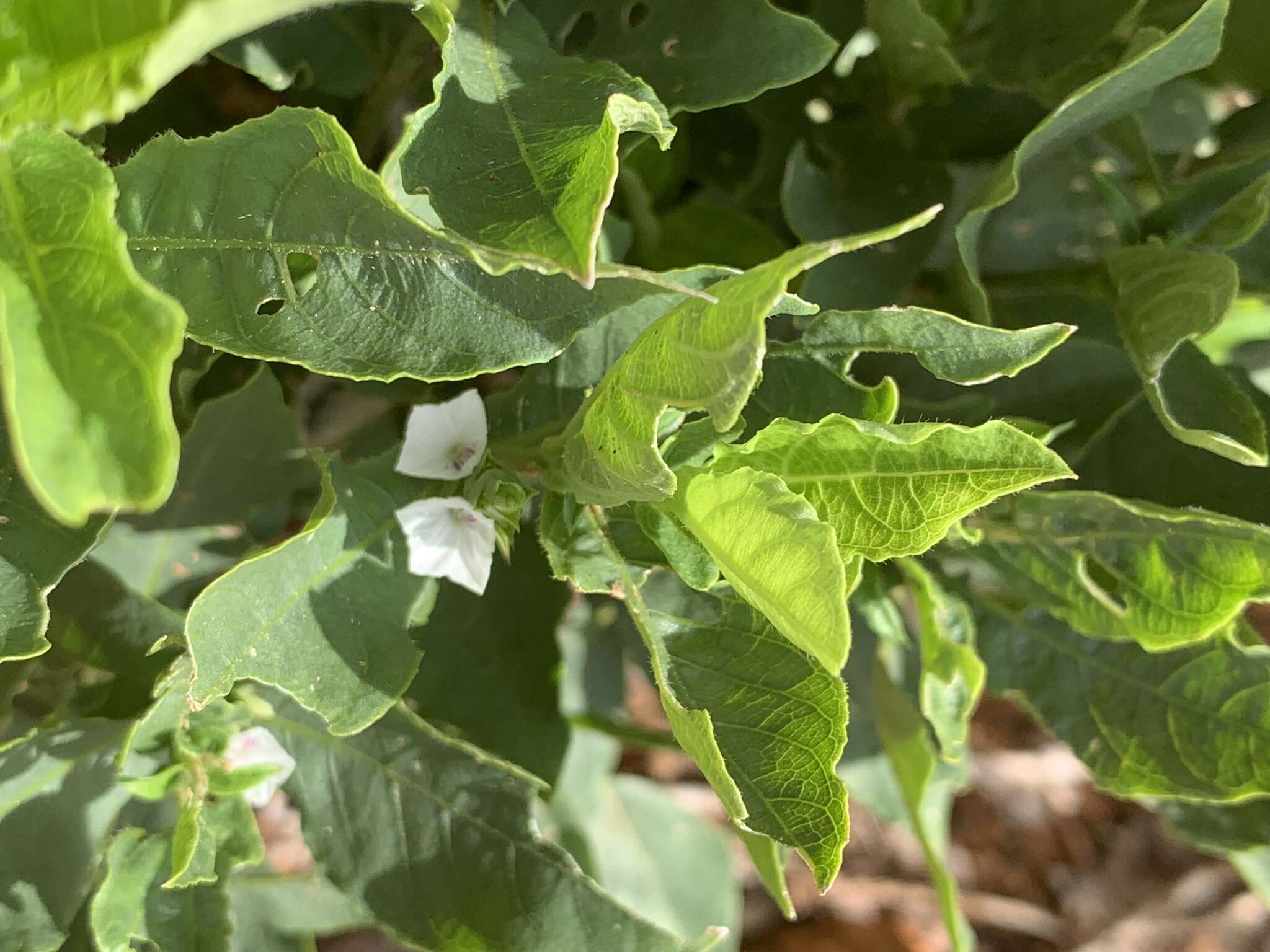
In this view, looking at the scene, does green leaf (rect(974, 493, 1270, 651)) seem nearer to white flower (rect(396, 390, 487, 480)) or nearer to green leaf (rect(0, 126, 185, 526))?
white flower (rect(396, 390, 487, 480))

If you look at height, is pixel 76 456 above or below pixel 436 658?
above

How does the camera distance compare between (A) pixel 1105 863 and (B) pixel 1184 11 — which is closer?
(B) pixel 1184 11

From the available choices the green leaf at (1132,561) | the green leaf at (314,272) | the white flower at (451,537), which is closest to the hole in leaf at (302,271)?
the green leaf at (314,272)

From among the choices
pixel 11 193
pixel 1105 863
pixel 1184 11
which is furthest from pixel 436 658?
pixel 1105 863

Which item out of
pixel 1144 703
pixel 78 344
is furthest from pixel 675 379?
pixel 1144 703

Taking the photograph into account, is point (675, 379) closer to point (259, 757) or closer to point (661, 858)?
point (259, 757)

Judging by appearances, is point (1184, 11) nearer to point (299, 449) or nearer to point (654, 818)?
point (299, 449)
